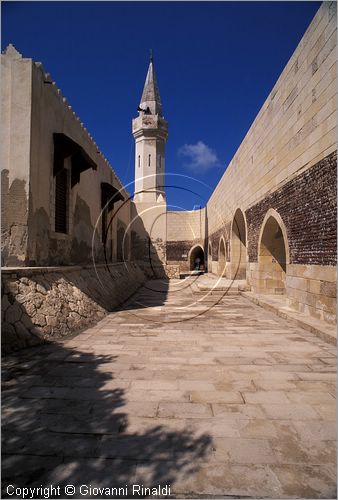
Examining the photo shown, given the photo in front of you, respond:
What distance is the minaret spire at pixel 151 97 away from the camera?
89.4ft

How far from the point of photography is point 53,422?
261 cm

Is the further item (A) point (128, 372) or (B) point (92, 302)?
(B) point (92, 302)

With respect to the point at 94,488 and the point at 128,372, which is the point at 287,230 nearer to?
the point at 128,372

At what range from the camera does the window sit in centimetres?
789

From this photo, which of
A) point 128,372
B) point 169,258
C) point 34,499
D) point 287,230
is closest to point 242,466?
point 34,499

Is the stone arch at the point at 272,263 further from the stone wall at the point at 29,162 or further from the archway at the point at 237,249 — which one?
the stone wall at the point at 29,162

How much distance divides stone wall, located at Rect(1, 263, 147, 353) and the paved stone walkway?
309 mm

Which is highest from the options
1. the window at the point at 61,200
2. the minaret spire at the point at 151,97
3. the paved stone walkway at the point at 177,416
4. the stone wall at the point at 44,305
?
the minaret spire at the point at 151,97

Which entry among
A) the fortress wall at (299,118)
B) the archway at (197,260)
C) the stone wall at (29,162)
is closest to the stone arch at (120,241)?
the fortress wall at (299,118)

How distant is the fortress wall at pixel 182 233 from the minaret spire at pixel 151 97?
9351 mm

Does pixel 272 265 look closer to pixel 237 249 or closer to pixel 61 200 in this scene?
pixel 237 249

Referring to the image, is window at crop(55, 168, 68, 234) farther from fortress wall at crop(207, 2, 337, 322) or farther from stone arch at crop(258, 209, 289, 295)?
stone arch at crop(258, 209, 289, 295)

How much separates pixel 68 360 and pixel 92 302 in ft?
9.90

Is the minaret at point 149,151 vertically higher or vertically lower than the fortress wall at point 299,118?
higher
